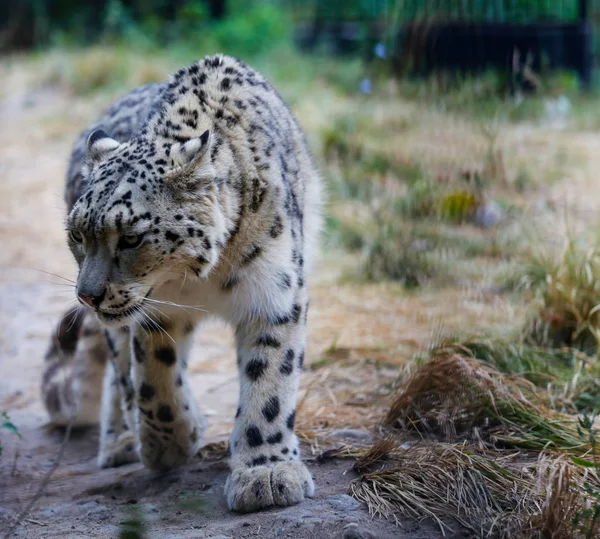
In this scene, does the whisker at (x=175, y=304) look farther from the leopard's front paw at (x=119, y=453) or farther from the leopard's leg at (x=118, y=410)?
the leopard's front paw at (x=119, y=453)

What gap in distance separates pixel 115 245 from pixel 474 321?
3.05 meters

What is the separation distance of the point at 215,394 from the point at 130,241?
2.76m

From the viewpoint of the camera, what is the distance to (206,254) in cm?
437

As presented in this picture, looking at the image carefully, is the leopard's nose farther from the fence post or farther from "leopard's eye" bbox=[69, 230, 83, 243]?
the fence post

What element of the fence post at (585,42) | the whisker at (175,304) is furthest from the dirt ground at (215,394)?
the fence post at (585,42)

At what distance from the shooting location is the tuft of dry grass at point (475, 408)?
4793 mm

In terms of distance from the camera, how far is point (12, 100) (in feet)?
50.6

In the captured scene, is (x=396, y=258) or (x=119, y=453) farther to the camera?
(x=396, y=258)

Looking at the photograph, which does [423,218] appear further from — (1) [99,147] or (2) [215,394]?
(1) [99,147]

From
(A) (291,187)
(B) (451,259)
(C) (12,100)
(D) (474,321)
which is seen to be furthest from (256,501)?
(C) (12,100)

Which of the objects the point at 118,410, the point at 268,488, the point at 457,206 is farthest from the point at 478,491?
the point at 457,206

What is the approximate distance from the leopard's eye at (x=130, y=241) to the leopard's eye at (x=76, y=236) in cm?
22

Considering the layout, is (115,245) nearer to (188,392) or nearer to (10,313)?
(188,392)

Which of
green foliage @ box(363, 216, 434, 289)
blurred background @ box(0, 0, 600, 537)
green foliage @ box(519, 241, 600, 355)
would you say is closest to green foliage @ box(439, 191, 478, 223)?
blurred background @ box(0, 0, 600, 537)
